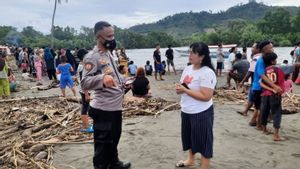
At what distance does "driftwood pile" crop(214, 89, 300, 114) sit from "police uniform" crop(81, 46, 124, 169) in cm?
585

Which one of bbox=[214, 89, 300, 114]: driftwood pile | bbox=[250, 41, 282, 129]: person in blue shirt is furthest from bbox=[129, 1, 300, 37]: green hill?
bbox=[250, 41, 282, 129]: person in blue shirt

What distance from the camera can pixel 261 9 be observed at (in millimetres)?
100438

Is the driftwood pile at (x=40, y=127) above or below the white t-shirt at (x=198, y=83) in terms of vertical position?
below

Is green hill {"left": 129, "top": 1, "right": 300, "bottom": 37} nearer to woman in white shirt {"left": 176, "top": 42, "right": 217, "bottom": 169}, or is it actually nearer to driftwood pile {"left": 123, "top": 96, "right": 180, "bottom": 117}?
driftwood pile {"left": 123, "top": 96, "right": 180, "bottom": 117}

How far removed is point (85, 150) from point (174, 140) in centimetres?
149

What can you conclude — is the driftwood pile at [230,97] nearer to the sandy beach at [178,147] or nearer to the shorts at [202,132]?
the sandy beach at [178,147]

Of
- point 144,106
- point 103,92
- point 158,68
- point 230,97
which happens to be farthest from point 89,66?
point 158,68

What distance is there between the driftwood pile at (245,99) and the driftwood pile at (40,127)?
7.02 feet

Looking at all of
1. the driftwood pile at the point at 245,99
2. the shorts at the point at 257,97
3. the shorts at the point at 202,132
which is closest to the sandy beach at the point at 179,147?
the shorts at the point at 257,97

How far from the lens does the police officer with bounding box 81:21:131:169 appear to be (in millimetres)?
4027

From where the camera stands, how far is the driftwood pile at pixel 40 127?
551 cm

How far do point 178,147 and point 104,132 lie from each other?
1844mm

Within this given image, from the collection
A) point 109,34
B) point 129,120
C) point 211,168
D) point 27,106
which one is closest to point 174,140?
point 211,168

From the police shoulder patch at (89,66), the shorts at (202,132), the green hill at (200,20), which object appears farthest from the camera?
the green hill at (200,20)
